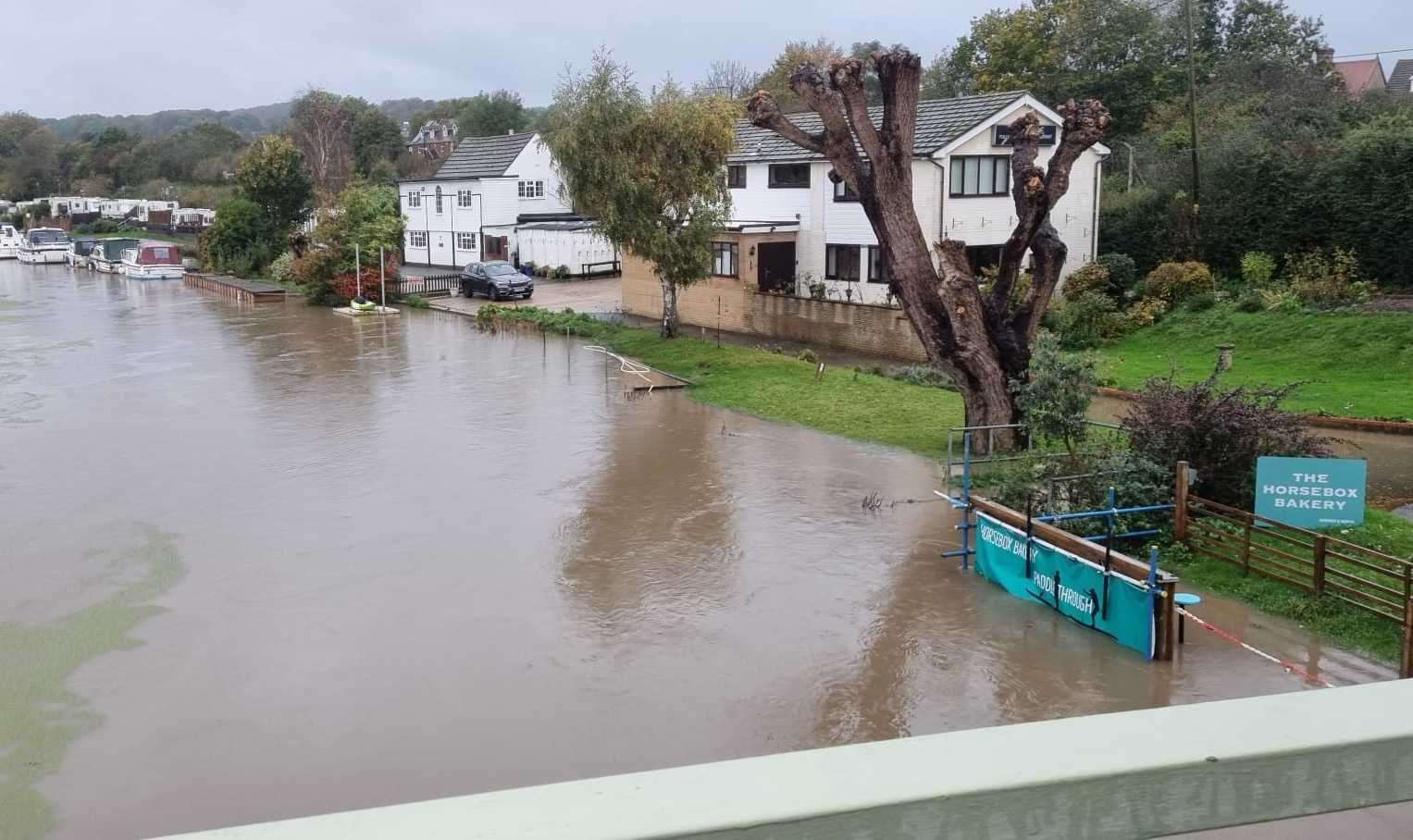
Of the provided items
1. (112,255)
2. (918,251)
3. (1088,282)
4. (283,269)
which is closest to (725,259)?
(1088,282)

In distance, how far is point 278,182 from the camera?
61.5m

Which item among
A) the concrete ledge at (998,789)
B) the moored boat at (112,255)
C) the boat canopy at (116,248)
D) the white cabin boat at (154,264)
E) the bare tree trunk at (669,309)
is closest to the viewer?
the concrete ledge at (998,789)

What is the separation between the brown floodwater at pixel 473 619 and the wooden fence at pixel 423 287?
73.5 feet

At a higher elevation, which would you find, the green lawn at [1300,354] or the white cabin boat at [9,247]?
the white cabin boat at [9,247]

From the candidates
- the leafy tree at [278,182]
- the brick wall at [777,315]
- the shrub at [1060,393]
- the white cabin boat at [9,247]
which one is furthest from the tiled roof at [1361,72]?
the white cabin boat at [9,247]

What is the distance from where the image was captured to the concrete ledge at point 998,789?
9.54 feet

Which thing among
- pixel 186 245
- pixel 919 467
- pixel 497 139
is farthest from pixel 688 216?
pixel 186 245

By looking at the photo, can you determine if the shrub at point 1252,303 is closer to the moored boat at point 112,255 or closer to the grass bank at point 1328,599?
the grass bank at point 1328,599

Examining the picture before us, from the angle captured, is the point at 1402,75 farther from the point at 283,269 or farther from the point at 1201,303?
the point at 283,269

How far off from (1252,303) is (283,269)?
42.5 metres

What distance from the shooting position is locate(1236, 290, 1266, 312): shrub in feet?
99.3

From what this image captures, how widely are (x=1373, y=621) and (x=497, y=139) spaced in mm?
51070

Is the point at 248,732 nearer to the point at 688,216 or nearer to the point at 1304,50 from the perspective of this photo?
the point at 688,216

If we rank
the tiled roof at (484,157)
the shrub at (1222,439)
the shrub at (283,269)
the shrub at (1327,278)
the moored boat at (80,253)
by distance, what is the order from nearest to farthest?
1. the shrub at (1222,439)
2. the shrub at (1327,278)
3. the tiled roof at (484,157)
4. the shrub at (283,269)
5. the moored boat at (80,253)
